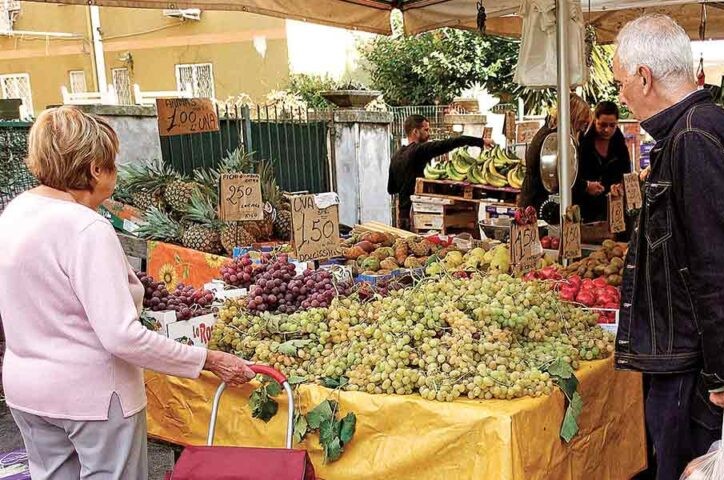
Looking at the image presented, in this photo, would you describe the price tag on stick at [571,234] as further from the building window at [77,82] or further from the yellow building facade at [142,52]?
the building window at [77,82]

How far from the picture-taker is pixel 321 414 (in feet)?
7.72

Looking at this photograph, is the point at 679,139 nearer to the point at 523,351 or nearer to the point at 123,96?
the point at 523,351

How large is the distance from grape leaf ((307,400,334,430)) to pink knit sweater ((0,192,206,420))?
511mm

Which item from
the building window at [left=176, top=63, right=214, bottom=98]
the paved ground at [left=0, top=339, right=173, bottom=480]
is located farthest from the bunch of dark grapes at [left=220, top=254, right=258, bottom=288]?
the building window at [left=176, top=63, right=214, bottom=98]

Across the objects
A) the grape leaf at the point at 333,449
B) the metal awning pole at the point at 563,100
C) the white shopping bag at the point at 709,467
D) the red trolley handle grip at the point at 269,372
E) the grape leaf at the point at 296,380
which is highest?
the metal awning pole at the point at 563,100

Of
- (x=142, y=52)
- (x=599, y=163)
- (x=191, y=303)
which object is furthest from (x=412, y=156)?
(x=142, y=52)

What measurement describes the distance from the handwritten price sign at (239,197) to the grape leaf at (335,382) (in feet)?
6.65

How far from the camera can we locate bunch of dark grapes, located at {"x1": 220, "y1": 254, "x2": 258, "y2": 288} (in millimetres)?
3404

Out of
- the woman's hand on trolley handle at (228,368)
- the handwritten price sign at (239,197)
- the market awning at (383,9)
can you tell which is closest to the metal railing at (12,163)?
the market awning at (383,9)

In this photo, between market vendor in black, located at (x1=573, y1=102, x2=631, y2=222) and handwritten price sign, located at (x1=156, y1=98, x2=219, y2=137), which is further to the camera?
market vendor in black, located at (x1=573, y1=102, x2=631, y2=222)

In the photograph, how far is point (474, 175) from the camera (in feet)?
29.5

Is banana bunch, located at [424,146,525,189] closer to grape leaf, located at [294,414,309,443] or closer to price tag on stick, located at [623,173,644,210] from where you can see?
price tag on stick, located at [623,173,644,210]

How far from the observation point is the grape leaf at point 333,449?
91.4 inches

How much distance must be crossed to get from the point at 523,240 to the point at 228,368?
1748 mm
